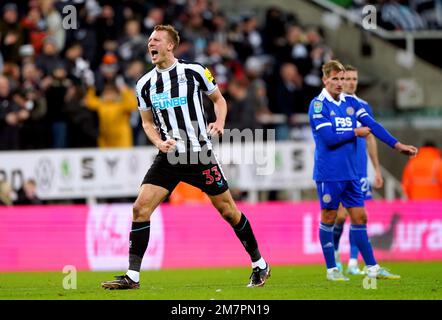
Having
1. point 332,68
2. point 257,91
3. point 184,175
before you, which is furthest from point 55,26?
point 184,175

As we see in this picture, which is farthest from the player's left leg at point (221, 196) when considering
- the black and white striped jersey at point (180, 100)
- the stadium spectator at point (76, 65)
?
the stadium spectator at point (76, 65)

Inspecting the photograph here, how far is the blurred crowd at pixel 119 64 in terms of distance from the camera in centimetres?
1902

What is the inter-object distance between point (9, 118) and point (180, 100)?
8005mm

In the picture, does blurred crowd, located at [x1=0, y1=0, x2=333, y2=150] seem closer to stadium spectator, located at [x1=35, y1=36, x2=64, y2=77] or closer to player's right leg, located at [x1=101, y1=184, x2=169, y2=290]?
stadium spectator, located at [x1=35, y1=36, x2=64, y2=77]

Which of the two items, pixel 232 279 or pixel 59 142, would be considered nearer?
pixel 232 279

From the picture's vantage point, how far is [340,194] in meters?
12.7

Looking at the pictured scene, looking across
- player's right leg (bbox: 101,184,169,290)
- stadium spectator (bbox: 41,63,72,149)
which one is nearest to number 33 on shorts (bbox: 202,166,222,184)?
player's right leg (bbox: 101,184,169,290)

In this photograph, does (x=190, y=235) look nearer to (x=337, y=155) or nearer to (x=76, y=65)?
(x=76, y=65)
